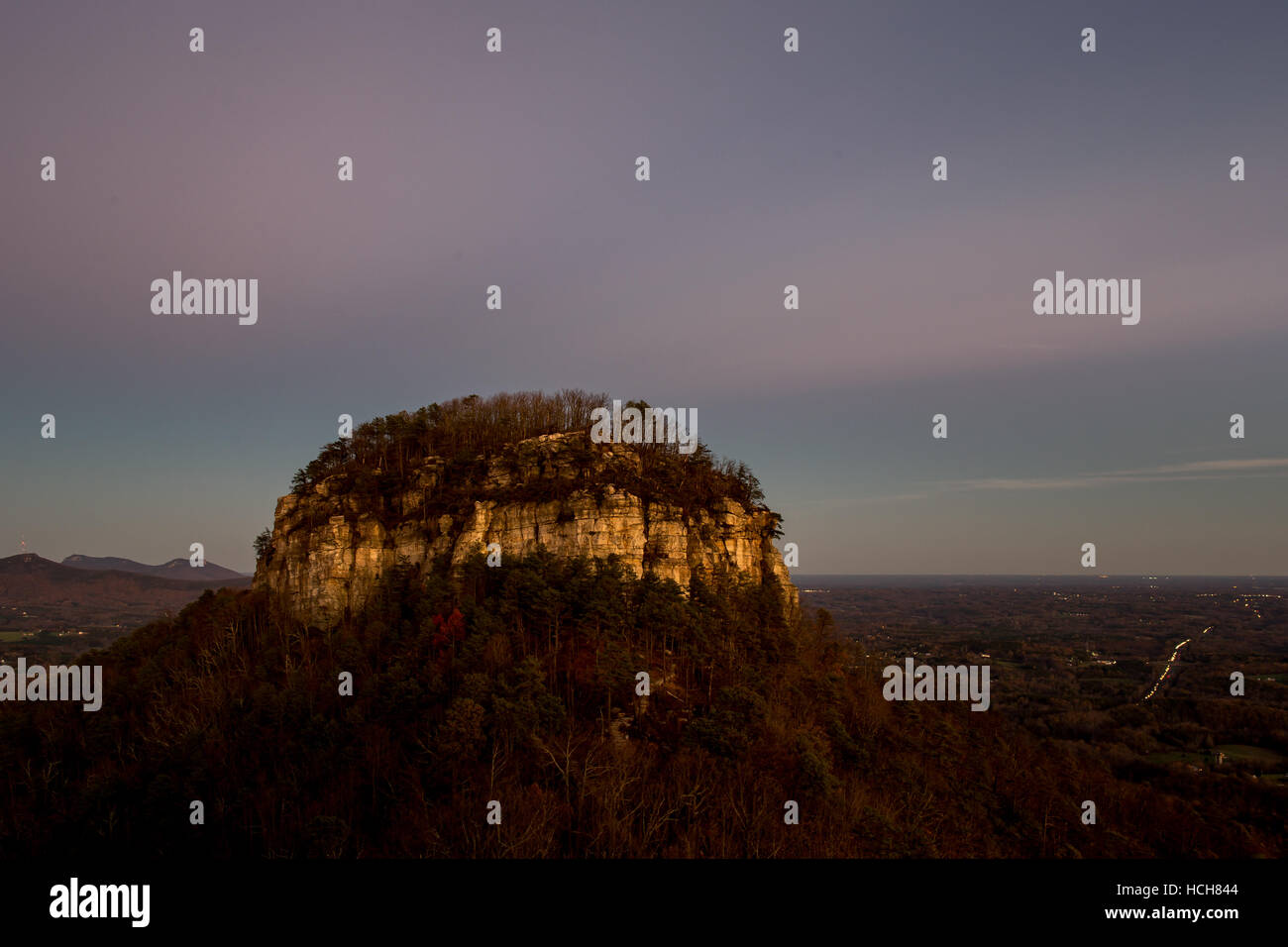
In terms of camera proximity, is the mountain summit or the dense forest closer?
the dense forest

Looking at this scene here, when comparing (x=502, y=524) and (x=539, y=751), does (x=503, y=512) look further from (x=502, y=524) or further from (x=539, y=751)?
(x=539, y=751)

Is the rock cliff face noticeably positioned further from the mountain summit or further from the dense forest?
the dense forest

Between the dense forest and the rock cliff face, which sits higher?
the rock cliff face

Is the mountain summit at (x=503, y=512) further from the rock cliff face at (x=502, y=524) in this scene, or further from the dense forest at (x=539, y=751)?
the dense forest at (x=539, y=751)

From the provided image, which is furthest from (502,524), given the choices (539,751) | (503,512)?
(539,751)

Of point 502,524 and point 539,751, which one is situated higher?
point 502,524

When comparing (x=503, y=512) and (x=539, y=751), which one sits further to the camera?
(x=503, y=512)

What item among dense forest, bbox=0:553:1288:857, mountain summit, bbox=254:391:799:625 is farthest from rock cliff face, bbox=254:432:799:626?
dense forest, bbox=0:553:1288:857
